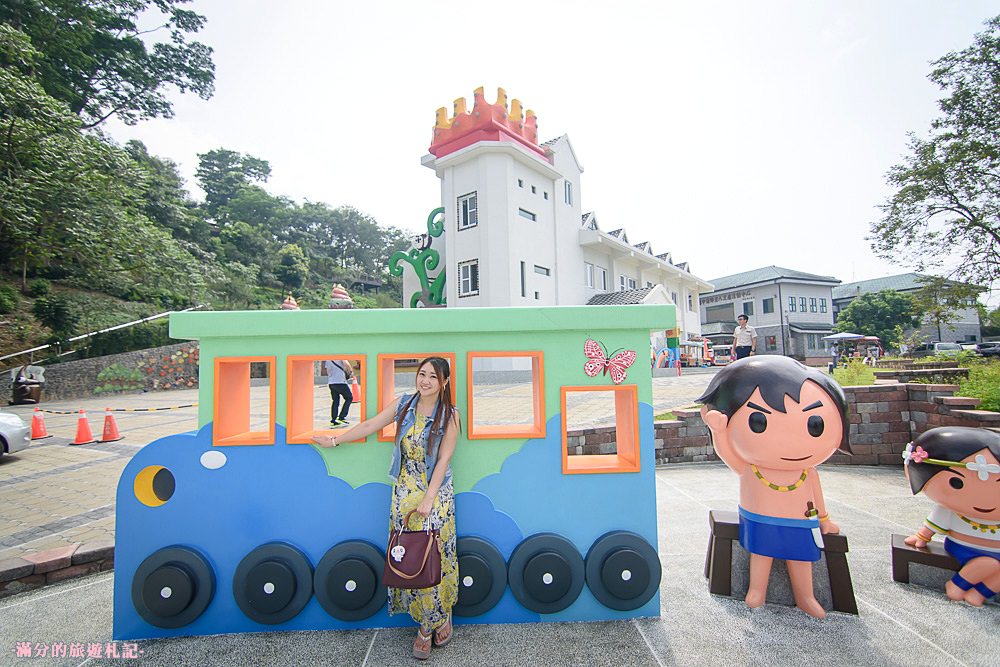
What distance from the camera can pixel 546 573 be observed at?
121 inches

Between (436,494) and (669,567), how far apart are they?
2414 millimetres

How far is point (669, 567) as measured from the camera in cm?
394

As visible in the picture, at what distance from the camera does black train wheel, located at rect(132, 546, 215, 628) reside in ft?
9.70

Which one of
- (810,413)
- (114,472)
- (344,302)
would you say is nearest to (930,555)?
(810,413)

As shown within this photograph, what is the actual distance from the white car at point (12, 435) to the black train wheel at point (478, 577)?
9.06 metres

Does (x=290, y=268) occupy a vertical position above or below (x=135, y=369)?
above

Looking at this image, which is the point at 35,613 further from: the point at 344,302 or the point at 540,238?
the point at 540,238

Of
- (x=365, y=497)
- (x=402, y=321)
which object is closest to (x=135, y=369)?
(x=365, y=497)

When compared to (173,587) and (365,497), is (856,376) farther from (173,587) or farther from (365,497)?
(173,587)

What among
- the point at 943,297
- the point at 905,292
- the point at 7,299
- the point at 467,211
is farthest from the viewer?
the point at 905,292

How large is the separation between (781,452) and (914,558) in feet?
5.28

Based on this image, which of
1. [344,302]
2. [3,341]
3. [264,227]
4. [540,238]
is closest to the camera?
[344,302]

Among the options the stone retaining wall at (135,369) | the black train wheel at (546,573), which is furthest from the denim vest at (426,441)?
the stone retaining wall at (135,369)

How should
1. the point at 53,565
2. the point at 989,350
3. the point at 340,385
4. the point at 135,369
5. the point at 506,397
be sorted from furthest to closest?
the point at 989,350 → the point at 135,369 → the point at 506,397 → the point at 340,385 → the point at 53,565
